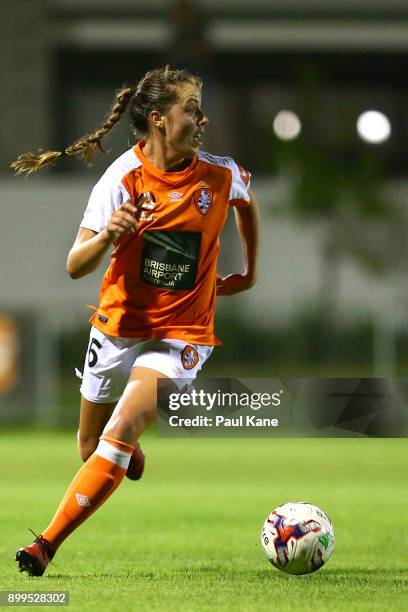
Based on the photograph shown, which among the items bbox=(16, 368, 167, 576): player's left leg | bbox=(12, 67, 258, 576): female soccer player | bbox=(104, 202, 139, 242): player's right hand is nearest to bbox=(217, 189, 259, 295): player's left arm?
bbox=(12, 67, 258, 576): female soccer player

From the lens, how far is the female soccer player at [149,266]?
6.00 m

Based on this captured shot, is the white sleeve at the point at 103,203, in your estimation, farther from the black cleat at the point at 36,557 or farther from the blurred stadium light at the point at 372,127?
the blurred stadium light at the point at 372,127

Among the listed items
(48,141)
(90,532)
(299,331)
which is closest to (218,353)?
(299,331)

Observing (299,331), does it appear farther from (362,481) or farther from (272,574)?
(272,574)

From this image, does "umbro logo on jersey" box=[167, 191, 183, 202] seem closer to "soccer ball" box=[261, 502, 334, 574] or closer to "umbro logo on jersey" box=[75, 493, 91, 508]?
"umbro logo on jersey" box=[75, 493, 91, 508]

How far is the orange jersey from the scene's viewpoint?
6.18 m

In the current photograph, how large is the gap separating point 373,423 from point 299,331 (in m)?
17.1

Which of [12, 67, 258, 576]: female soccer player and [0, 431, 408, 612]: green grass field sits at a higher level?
[12, 67, 258, 576]: female soccer player

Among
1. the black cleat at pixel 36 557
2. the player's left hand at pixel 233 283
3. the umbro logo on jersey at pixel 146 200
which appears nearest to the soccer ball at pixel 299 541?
the black cleat at pixel 36 557

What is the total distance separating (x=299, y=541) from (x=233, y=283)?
135cm

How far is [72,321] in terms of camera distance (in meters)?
21.5

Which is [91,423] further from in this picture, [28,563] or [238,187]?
[238,187]

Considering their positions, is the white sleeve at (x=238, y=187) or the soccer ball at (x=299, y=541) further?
the white sleeve at (x=238, y=187)

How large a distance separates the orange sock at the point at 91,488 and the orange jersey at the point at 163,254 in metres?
0.57
